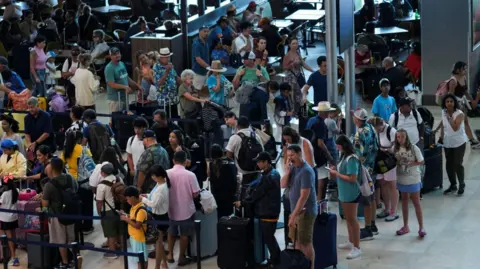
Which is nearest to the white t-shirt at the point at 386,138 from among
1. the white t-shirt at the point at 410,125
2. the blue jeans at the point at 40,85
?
the white t-shirt at the point at 410,125

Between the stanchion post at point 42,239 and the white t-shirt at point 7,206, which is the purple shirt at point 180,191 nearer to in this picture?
the stanchion post at point 42,239

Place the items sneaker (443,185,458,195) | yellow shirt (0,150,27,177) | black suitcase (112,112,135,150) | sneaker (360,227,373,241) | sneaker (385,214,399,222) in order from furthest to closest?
black suitcase (112,112,135,150) → sneaker (443,185,458,195) → sneaker (385,214,399,222) → yellow shirt (0,150,27,177) → sneaker (360,227,373,241)

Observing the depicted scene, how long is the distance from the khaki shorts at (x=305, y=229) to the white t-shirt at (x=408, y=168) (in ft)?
6.25

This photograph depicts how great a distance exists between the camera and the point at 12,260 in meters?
13.7

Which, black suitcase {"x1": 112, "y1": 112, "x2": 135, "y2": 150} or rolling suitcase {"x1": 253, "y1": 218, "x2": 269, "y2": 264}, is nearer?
rolling suitcase {"x1": 253, "y1": 218, "x2": 269, "y2": 264}

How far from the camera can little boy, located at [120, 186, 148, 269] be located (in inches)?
480

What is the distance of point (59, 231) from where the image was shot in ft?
43.0

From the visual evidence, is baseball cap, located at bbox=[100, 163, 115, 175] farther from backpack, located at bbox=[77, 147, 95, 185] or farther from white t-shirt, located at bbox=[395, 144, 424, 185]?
white t-shirt, located at bbox=[395, 144, 424, 185]

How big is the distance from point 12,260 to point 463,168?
627 centimetres

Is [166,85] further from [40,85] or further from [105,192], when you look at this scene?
[105,192]

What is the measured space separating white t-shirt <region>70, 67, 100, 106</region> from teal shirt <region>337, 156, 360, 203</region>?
6.17 meters

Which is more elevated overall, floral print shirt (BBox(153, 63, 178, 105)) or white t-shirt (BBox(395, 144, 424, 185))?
floral print shirt (BBox(153, 63, 178, 105))

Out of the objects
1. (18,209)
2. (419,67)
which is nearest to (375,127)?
(18,209)

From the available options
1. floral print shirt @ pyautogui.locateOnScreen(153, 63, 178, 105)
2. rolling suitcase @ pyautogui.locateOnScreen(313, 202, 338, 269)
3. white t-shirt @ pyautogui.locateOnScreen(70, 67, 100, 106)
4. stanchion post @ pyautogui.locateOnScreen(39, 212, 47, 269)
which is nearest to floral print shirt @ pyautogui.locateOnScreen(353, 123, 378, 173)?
rolling suitcase @ pyautogui.locateOnScreen(313, 202, 338, 269)
